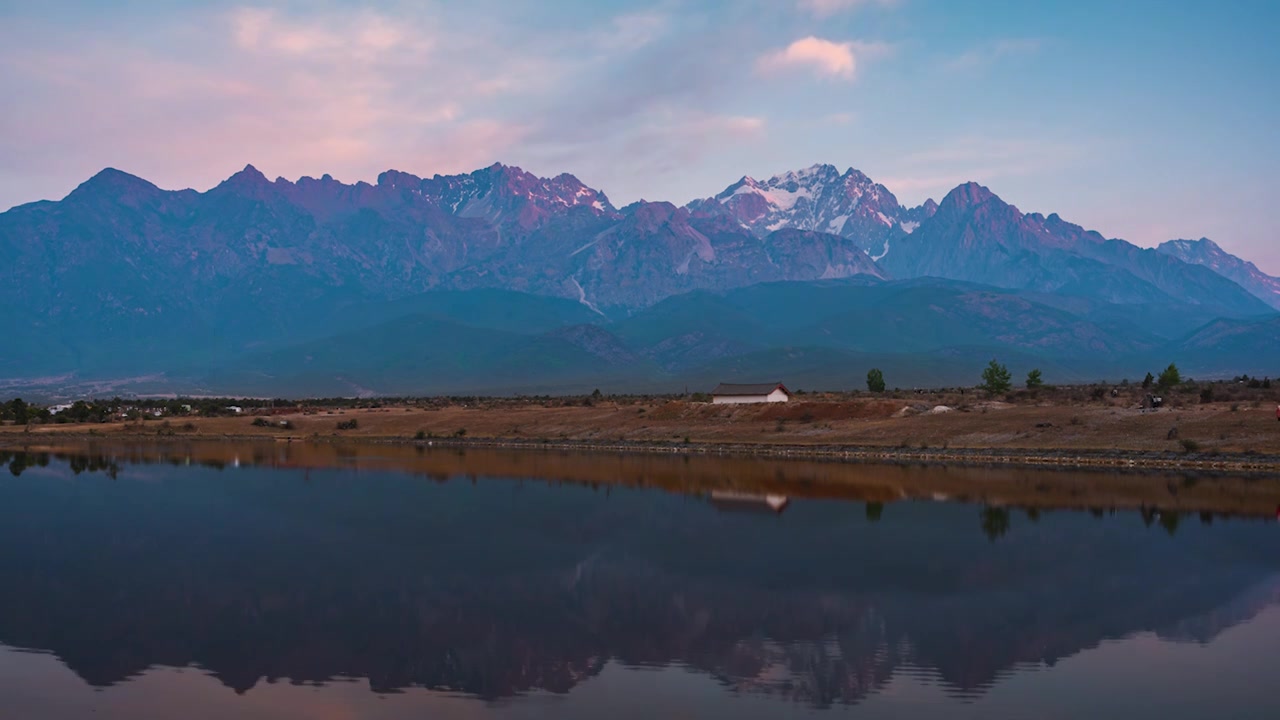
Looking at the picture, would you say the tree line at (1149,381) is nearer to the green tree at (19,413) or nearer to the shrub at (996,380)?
the shrub at (996,380)

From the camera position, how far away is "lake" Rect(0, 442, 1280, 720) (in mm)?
19438

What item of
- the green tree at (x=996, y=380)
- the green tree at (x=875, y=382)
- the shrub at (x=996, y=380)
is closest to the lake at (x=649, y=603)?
the shrub at (x=996, y=380)

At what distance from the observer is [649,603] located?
88.4 ft

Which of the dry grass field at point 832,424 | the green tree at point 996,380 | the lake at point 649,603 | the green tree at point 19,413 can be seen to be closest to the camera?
the lake at point 649,603

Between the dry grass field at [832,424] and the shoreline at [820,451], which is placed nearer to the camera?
the shoreline at [820,451]

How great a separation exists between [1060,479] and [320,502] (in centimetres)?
3490

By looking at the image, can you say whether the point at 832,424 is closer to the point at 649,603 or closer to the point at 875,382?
the point at 875,382

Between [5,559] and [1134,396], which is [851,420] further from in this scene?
[5,559]

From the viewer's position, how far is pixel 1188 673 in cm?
2062

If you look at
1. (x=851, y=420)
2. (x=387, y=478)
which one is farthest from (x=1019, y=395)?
(x=387, y=478)

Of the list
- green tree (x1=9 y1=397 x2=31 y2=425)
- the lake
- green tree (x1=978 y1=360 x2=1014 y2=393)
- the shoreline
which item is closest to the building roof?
the shoreline

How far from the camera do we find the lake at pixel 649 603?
63.8 feet

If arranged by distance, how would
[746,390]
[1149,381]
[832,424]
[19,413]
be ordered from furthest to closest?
1. [19,413]
2. [746,390]
3. [1149,381]
4. [832,424]

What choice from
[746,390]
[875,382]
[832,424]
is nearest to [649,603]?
[832,424]
